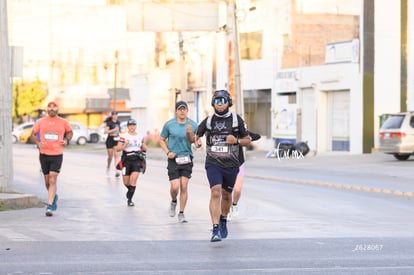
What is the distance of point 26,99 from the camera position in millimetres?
96375

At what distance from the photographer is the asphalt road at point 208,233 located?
11000 millimetres

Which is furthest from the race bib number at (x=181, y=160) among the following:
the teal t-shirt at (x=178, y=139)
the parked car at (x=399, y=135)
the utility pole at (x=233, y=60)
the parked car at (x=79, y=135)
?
the parked car at (x=79, y=135)

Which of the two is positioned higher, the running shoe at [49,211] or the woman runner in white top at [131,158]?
the woman runner in white top at [131,158]

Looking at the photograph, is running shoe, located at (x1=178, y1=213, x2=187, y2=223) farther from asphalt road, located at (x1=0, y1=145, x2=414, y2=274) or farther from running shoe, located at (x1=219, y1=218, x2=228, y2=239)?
running shoe, located at (x1=219, y1=218, x2=228, y2=239)

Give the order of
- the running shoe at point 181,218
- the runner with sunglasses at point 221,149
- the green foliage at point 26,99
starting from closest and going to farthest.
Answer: the runner with sunglasses at point 221,149 → the running shoe at point 181,218 → the green foliage at point 26,99

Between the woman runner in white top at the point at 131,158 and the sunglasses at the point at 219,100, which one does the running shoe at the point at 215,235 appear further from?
the woman runner in white top at the point at 131,158

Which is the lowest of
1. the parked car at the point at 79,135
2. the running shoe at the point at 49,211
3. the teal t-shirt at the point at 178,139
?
the parked car at the point at 79,135

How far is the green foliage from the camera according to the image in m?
95.5

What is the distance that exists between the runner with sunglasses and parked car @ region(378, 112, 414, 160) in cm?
2385

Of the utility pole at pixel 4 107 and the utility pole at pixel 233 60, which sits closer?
the utility pole at pixel 4 107

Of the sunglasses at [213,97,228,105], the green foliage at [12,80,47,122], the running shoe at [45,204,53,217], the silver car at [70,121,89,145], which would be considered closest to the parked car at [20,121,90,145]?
the silver car at [70,121,89,145]

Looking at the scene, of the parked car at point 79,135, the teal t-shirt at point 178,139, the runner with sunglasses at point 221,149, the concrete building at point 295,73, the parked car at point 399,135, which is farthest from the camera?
the parked car at point 79,135

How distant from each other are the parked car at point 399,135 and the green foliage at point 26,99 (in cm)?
6215

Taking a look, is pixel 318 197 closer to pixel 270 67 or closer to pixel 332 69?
pixel 332 69
